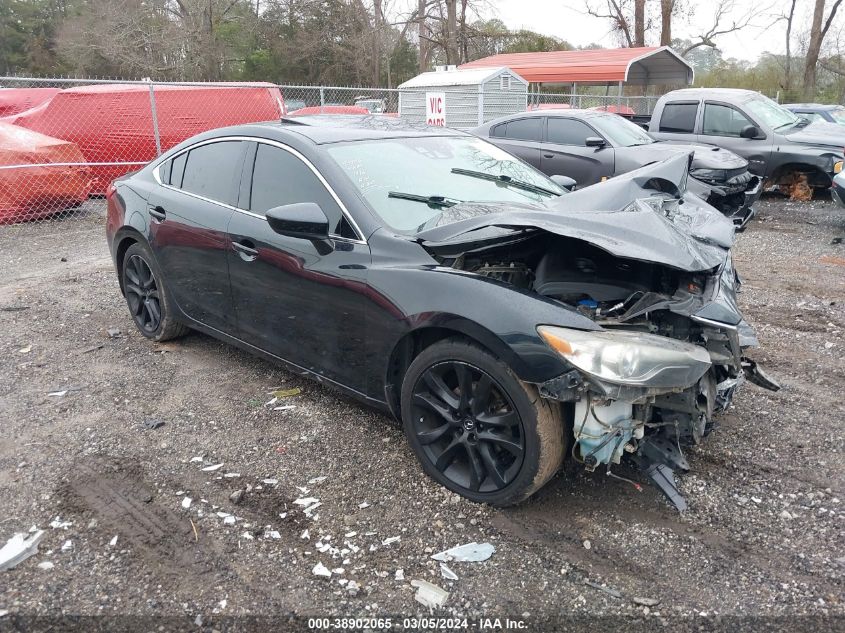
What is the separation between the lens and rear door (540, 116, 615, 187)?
9.50 meters

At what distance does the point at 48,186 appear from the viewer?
33.5ft

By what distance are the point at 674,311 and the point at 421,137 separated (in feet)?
6.79

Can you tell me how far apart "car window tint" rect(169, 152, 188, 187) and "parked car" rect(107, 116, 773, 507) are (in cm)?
40

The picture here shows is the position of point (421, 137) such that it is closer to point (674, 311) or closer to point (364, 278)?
point (364, 278)

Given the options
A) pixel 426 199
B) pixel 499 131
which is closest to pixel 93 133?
pixel 499 131

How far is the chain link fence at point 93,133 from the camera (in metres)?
10.0

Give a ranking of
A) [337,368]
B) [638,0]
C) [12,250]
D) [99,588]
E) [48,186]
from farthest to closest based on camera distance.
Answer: [638,0] < [48,186] < [12,250] < [337,368] < [99,588]

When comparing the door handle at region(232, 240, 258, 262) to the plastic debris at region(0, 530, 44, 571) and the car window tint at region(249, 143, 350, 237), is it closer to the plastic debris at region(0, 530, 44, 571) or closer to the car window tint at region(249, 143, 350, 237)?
the car window tint at region(249, 143, 350, 237)

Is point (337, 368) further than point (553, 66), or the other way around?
point (553, 66)

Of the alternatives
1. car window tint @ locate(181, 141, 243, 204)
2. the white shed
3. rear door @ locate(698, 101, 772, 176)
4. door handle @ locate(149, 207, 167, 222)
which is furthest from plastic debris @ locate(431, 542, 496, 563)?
the white shed

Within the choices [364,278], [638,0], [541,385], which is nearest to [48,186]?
[364,278]

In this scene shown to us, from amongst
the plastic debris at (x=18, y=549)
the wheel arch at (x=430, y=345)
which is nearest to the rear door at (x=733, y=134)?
the wheel arch at (x=430, y=345)

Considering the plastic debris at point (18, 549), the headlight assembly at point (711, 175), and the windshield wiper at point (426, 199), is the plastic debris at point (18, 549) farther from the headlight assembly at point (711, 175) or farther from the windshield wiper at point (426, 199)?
the headlight assembly at point (711, 175)

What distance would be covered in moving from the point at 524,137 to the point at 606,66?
9327 millimetres
